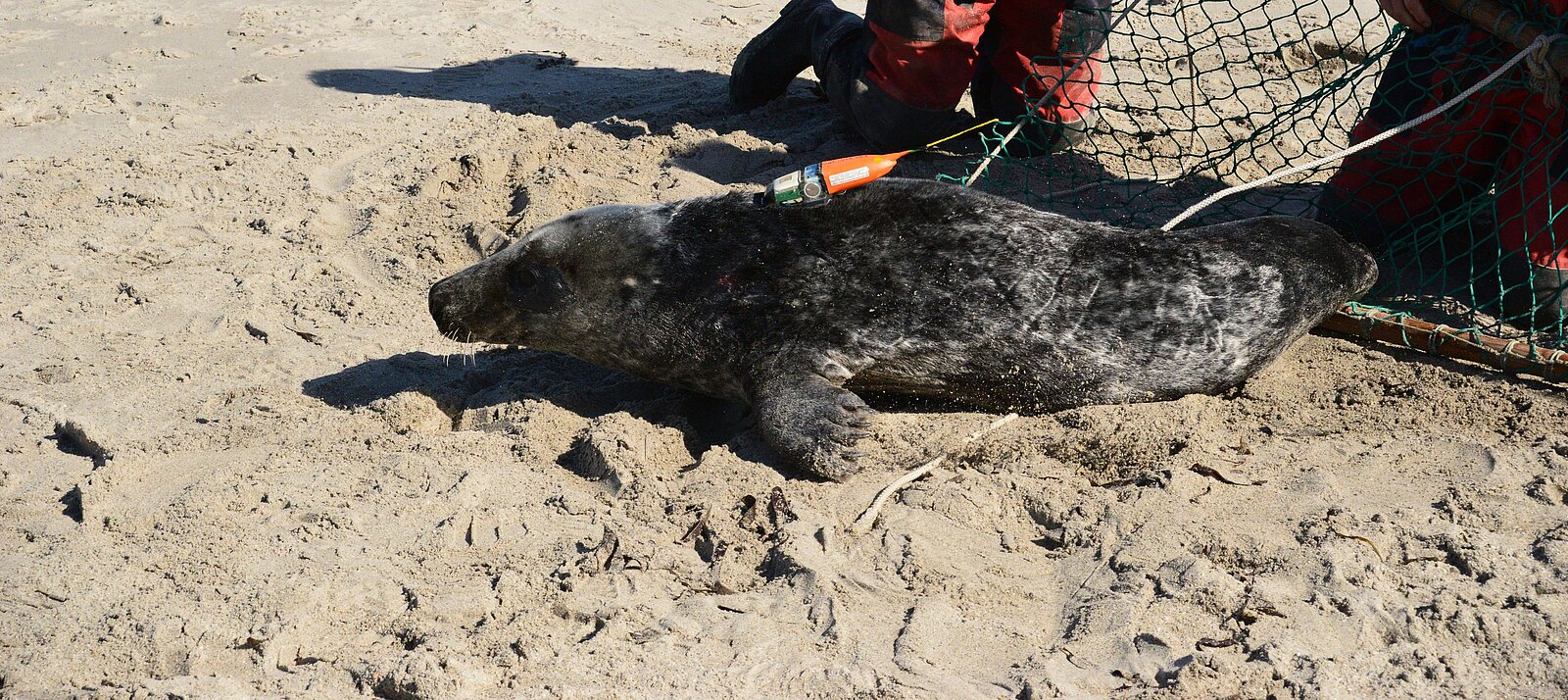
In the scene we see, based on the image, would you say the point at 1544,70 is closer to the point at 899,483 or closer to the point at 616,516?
the point at 899,483

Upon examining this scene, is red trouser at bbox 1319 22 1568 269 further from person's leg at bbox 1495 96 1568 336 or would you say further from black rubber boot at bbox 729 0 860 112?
black rubber boot at bbox 729 0 860 112

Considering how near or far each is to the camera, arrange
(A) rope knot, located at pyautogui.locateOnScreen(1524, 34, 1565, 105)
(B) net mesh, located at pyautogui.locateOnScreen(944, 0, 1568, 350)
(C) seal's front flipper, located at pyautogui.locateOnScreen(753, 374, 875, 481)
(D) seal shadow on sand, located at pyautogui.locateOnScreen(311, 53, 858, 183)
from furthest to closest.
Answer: (D) seal shadow on sand, located at pyautogui.locateOnScreen(311, 53, 858, 183), (B) net mesh, located at pyautogui.locateOnScreen(944, 0, 1568, 350), (A) rope knot, located at pyautogui.locateOnScreen(1524, 34, 1565, 105), (C) seal's front flipper, located at pyautogui.locateOnScreen(753, 374, 875, 481)

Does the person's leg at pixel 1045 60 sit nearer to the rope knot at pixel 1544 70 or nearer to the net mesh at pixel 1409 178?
the net mesh at pixel 1409 178

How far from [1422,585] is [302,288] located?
4.59 metres

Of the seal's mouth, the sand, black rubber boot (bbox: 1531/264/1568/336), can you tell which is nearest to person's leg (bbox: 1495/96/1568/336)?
black rubber boot (bbox: 1531/264/1568/336)

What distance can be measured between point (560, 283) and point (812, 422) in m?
1.36

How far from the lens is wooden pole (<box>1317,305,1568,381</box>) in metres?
3.94

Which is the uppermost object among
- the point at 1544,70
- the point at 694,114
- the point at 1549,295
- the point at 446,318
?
the point at 1544,70

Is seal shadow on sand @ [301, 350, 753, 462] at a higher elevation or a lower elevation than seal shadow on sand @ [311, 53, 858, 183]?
lower

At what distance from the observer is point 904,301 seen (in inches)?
161

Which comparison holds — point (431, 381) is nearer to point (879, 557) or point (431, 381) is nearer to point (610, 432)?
point (610, 432)

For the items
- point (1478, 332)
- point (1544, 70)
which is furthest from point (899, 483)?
point (1544, 70)

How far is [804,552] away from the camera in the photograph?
10.3ft

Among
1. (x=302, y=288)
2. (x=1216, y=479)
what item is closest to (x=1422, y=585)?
(x=1216, y=479)
